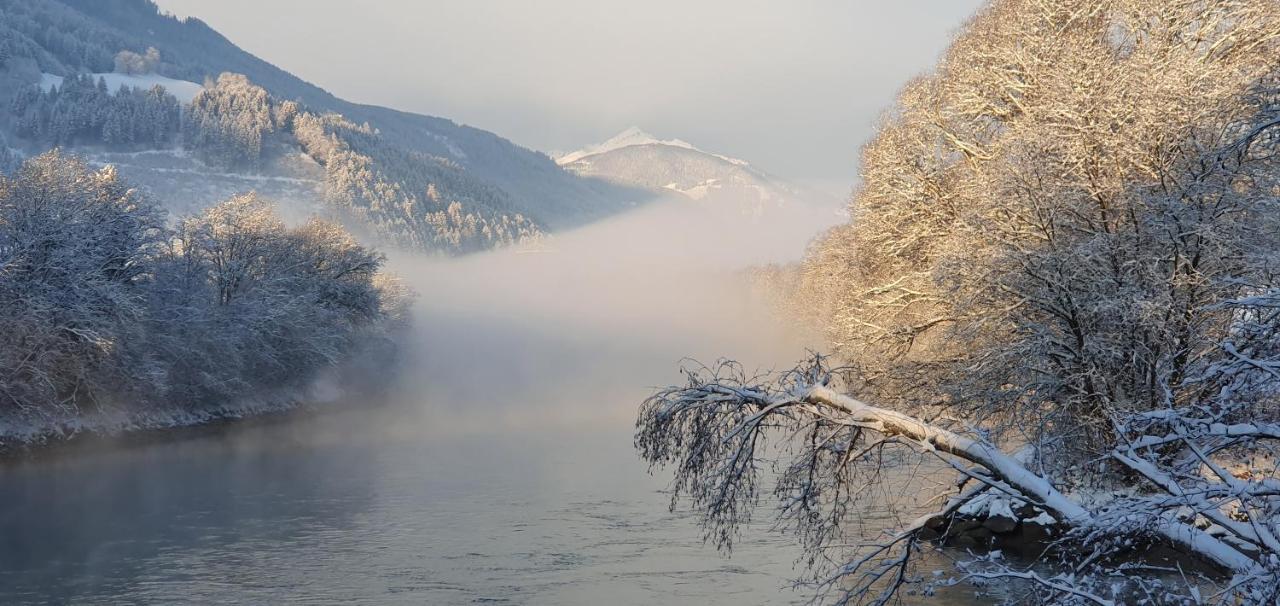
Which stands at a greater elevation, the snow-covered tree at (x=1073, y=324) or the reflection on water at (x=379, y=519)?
the snow-covered tree at (x=1073, y=324)

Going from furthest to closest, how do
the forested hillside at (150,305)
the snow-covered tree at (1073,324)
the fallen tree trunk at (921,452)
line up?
the forested hillside at (150,305) < the snow-covered tree at (1073,324) < the fallen tree trunk at (921,452)

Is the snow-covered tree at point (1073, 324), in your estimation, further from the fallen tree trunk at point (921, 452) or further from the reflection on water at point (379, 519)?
the reflection on water at point (379, 519)

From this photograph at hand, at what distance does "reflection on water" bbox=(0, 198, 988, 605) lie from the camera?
19469 millimetres

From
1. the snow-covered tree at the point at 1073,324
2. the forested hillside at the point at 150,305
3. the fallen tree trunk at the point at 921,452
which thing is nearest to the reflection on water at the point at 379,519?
the forested hillside at the point at 150,305

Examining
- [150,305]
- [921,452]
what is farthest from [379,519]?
[150,305]

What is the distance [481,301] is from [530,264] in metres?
55.6

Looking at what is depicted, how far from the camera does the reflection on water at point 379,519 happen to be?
1947 cm

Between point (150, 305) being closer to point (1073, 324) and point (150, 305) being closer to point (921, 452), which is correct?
point (1073, 324)

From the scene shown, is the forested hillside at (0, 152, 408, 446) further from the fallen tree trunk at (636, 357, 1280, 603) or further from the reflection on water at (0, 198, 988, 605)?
the fallen tree trunk at (636, 357, 1280, 603)

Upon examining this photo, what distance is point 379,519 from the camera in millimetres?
26312

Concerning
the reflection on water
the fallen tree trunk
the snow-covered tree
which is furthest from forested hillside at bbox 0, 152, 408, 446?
the fallen tree trunk

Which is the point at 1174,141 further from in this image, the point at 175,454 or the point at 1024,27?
the point at 175,454

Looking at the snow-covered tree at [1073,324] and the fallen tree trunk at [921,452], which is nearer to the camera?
Result: the fallen tree trunk at [921,452]

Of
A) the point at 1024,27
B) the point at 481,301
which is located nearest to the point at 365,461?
the point at 1024,27
